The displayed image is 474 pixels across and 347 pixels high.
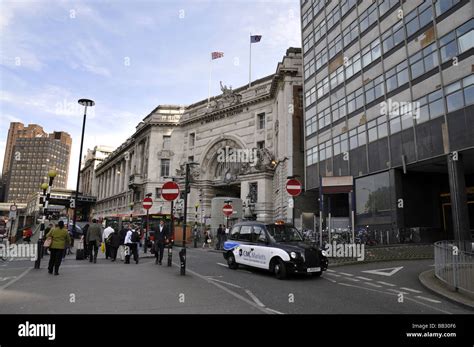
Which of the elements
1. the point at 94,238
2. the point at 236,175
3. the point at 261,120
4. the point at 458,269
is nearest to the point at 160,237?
the point at 94,238

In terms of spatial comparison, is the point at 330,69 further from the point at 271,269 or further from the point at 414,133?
the point at 271,269

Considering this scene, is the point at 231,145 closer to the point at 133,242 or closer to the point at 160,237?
the point at 160,237

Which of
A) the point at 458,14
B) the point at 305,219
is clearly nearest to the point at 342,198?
the point at 305,219

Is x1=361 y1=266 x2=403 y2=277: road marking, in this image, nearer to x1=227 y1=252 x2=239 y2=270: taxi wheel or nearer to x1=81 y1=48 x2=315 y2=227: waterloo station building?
x1=227 y1=252 x2=239 y2=270: taxi wheel

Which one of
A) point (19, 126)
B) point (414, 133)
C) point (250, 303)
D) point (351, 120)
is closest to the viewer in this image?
point (250, 303)

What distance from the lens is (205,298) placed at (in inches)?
294

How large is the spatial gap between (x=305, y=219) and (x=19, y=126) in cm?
12479

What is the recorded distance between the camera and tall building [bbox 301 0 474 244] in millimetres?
20641

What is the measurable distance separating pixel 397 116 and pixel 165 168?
4382cm

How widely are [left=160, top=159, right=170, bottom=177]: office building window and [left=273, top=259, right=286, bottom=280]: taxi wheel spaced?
170 ft

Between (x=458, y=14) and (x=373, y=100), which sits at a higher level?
(x=458, y=14)

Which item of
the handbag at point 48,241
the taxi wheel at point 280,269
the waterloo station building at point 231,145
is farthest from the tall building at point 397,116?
the handbag at point 48,241

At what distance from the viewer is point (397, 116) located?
2514cm

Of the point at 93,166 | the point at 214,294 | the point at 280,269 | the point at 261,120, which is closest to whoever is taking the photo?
the point at 214,294
